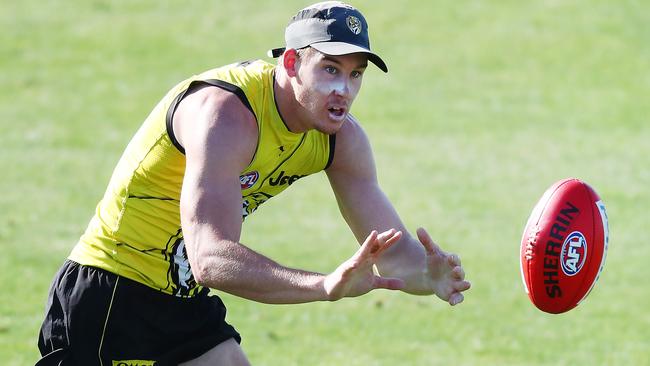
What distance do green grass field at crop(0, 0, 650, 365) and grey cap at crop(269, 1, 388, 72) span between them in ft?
11.4

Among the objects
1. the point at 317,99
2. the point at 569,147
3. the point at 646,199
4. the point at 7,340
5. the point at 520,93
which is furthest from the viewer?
the point at 520,93

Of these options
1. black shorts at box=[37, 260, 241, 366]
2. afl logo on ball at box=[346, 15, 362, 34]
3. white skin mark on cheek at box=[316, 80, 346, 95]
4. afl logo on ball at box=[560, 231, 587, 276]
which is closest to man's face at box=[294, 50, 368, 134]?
white skin mark on cheek at box=[316, 80, 346, 95]

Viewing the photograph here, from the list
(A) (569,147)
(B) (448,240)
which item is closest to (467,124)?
(A) (569,147)

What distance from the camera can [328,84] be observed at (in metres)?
4.71

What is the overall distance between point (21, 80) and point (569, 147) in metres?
7.52

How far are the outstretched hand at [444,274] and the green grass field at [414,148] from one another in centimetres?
296

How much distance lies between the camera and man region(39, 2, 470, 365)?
4.47 meters

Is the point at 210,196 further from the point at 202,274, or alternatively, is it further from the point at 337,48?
the point at 337,48

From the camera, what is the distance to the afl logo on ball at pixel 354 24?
15.6 ft

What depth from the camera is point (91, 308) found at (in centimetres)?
506

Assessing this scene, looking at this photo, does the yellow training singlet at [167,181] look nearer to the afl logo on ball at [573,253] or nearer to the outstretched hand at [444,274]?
the outstretched hand at [444,274]

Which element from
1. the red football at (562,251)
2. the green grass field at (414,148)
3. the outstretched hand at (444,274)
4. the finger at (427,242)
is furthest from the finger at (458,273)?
the green grass field at (414,148)

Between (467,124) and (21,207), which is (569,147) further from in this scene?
(21,207)

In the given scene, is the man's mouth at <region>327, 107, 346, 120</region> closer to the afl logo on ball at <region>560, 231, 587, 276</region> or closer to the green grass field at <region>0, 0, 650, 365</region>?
the afl logo on ball at <region>560, 231, 587, 276</region>
